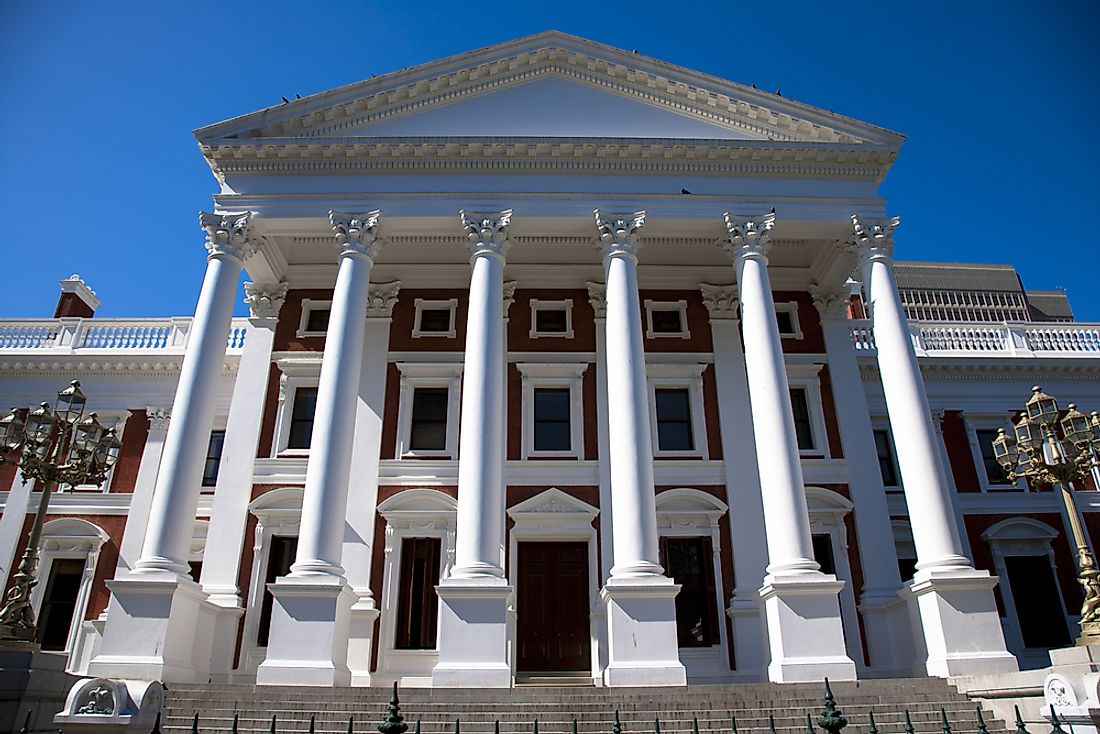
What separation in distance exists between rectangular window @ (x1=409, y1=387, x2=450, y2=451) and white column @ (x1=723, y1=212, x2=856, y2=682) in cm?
886

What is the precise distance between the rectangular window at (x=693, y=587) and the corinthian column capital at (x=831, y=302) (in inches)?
315

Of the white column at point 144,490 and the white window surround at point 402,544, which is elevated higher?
the white column at point 144,490

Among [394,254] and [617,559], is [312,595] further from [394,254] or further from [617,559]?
[394,254]

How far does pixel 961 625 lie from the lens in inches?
603

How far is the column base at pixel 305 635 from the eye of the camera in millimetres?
14773

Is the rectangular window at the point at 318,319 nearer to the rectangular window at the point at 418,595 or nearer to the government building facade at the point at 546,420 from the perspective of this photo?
the government building facade at the point at 546,420

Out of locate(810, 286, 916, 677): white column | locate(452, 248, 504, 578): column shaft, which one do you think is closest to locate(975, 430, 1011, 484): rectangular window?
locate(810, 286, 916, 677): white column

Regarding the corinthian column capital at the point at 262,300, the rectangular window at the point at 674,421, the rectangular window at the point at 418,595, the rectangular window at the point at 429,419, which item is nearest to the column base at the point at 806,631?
the rectangular window at the point at 674,421

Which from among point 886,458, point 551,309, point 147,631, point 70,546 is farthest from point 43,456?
point 886,458

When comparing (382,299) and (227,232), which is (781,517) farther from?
(227,232)

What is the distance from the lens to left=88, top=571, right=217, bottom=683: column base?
47.9ft

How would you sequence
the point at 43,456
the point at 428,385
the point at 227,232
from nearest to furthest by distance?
the point at 43,456 → the point at 227,232 → the point at 428,385

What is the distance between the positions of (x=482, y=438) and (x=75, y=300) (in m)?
21.3

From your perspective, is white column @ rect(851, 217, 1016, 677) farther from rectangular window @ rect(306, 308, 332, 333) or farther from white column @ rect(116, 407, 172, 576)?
white column @ rect(116, 407, 172, 576)
